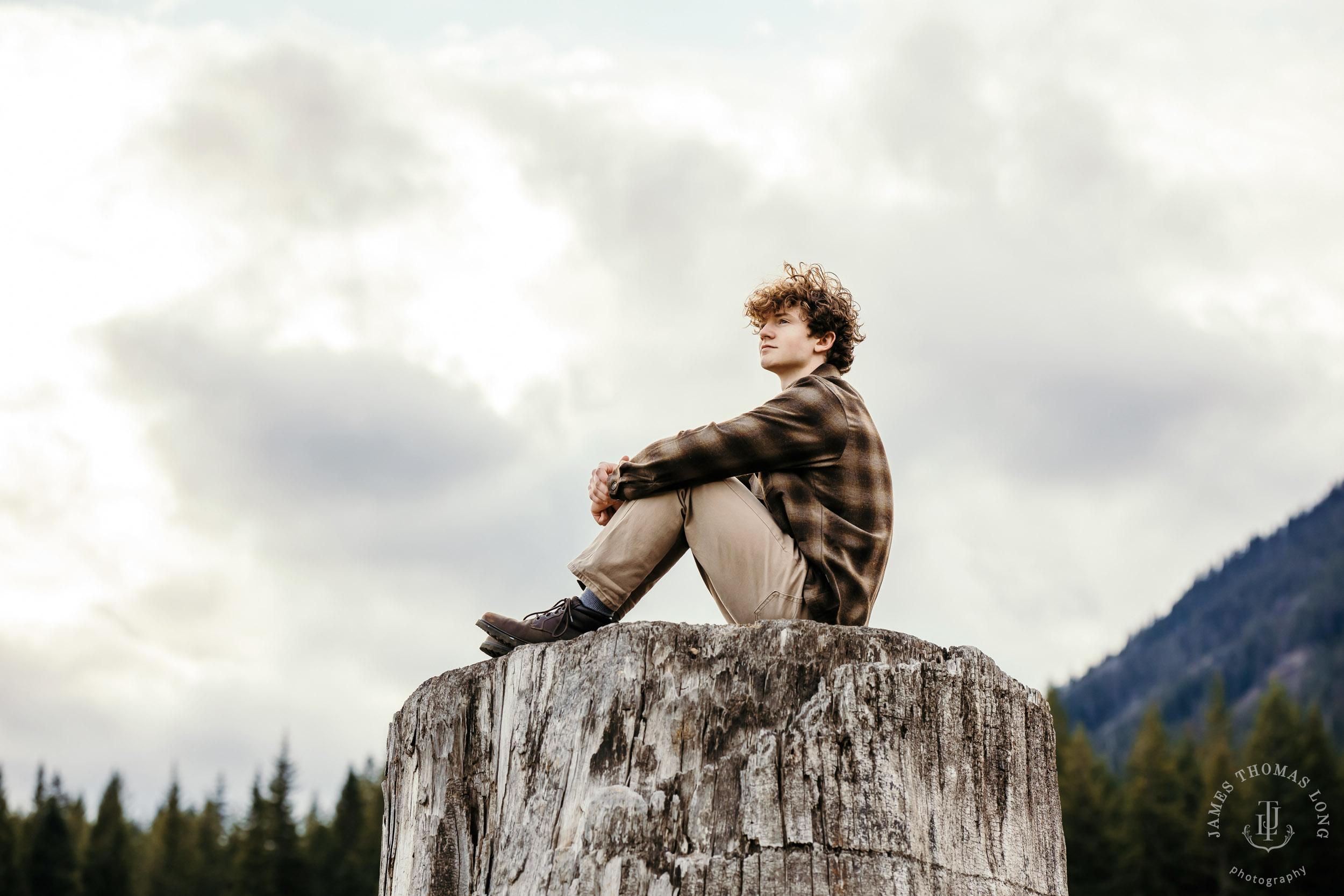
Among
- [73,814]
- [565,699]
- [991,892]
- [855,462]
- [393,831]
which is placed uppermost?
[73,814]

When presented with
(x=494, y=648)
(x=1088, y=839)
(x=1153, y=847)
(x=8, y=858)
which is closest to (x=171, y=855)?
(x=8, y=858)

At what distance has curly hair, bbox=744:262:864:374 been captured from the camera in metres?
5.84

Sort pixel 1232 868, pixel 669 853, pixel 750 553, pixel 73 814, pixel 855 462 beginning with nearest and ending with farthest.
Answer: pixel 669 853, pixel 750 553, pixel 855 462, pixel 1232 868, pixel 73 814

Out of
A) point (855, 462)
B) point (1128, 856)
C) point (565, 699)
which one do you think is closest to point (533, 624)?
point (565, 699)

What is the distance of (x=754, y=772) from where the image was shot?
406 centimetres

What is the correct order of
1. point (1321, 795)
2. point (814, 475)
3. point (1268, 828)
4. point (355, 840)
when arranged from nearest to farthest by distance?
point (814, 475), point (1268, 828), point (1321, 795), point (355, 840)

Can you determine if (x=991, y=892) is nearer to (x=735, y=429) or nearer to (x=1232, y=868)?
(x=735, y=429)

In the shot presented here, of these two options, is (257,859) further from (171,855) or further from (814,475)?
(814,475)

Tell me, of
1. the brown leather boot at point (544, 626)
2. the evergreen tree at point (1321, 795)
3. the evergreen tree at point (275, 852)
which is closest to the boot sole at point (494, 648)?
the brown leather boot at point (544, 626)

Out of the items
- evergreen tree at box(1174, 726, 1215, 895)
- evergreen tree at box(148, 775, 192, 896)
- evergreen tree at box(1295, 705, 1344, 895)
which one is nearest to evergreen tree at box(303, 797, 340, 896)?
evergreen tree at box(148, 775, 192, 896)

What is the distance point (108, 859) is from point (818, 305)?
84.5 meters

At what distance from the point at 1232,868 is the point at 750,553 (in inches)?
2492

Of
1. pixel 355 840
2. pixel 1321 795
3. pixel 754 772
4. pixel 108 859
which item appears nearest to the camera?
pixel 754 772

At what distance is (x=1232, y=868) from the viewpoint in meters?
58.8
